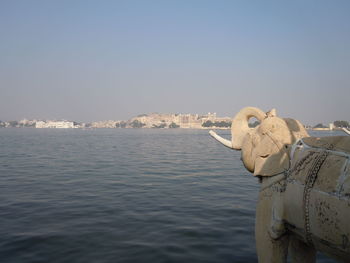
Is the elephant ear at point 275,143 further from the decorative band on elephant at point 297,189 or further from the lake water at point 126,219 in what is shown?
the lake water at point 126,219

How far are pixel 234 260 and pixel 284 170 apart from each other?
3.24 m

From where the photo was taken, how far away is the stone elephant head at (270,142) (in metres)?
3.93

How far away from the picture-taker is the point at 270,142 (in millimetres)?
4176

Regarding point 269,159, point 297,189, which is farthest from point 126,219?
point 297,189

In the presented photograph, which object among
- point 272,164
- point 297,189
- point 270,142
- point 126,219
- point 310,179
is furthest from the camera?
point 126,219

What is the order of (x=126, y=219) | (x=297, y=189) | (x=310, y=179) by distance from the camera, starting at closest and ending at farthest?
(x=310, y=179) → (x=297, y=189) → (x=126, y=219)

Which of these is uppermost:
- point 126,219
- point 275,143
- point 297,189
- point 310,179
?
point 275,143

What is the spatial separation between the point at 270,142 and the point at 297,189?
3.21ft

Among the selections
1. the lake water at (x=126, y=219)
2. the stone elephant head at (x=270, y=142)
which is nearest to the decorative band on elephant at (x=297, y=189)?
the stone elephant head at (x=270, y=142)

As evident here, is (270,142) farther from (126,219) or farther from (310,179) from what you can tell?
(126,219)

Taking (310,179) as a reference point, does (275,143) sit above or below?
above

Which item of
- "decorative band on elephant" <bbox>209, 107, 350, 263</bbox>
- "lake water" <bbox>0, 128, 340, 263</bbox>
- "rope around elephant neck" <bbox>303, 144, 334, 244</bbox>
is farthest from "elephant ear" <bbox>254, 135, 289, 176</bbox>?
"lake water" <bbox>0, 128, 340, 263</bbox>

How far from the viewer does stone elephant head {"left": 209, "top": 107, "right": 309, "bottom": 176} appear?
393cm

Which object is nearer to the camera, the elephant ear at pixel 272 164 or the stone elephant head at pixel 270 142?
the elephant ear at pixel 272 164
